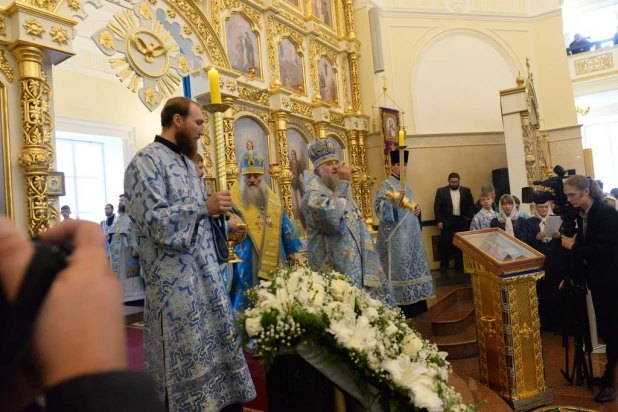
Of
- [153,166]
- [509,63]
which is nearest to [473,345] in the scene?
[153,166]

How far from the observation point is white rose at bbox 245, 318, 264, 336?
1.49m

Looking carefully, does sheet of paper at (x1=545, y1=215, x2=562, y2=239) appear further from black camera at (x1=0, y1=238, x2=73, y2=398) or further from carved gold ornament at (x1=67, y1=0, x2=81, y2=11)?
carved gold ornament at (x1=67, y1=0, x2=81, y2=11)

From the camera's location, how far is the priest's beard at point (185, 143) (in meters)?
2.57

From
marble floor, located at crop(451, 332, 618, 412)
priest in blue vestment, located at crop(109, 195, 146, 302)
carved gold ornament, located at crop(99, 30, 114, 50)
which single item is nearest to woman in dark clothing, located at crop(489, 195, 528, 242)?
marble floor, located at crop(451, 332, 618, 412)

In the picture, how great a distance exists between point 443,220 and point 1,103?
8090mm

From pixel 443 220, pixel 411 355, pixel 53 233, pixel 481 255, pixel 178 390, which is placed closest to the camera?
pixel 53 233

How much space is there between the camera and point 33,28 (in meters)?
4.36

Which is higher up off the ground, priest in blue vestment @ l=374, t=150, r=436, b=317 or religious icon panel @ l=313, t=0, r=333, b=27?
religious icon panel @ l=313, t=0, r=333, b=27

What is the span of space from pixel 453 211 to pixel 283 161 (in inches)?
161

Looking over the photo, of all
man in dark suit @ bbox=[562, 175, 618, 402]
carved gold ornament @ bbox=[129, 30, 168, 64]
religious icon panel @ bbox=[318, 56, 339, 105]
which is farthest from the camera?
religious icon panel @ bbox=[318, 56, 339, 105]

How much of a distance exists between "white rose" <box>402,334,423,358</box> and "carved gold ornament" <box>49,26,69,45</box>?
452 cm

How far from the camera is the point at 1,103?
4227mm

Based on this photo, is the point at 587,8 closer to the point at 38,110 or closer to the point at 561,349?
the point at 561,349

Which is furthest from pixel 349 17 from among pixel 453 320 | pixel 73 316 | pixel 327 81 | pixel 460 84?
pixel 73 316
